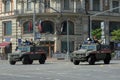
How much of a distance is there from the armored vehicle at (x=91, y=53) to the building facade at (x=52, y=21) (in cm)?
2672

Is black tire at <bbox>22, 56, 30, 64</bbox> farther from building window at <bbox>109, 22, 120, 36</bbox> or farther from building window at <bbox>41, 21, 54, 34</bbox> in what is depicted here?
building window at <bbox>109, 22, 120, 36</bbox>

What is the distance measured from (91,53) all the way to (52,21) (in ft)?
101

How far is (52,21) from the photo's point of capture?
6819 centimetres

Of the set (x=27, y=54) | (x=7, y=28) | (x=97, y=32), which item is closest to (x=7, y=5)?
(x=7, y=28)

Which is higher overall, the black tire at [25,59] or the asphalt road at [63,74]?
the asphalt road at [63,74]

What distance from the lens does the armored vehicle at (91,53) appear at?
1495 inches

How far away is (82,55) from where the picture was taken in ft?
125

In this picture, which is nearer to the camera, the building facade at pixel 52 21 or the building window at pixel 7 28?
the building facade at pixel 52 21

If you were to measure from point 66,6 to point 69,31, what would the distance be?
3.82 metres

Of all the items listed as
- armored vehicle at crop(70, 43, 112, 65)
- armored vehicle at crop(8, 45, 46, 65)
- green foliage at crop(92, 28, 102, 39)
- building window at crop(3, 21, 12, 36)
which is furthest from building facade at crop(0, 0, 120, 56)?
armored vehicle at crop(70, 43, 112, 65)

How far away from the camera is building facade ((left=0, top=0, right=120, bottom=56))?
2672 inches

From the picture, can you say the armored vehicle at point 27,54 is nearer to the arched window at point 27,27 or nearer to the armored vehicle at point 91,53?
the armored vehicle at point 91,53

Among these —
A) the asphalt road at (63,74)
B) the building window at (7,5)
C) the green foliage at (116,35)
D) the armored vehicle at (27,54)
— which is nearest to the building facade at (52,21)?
the building window at (7,5)

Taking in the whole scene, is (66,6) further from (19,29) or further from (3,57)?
(3,57)
